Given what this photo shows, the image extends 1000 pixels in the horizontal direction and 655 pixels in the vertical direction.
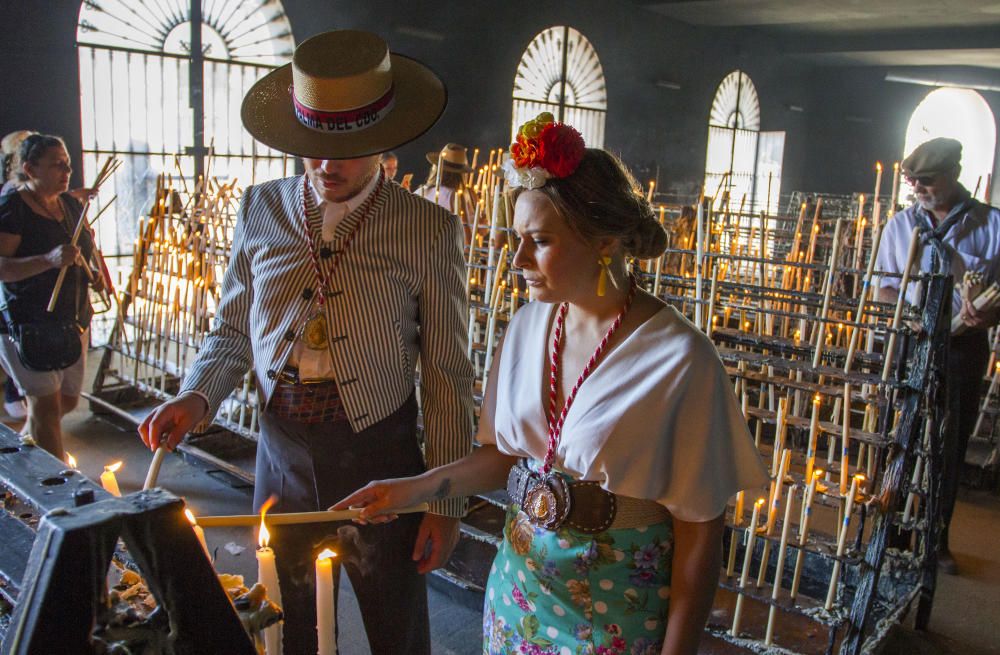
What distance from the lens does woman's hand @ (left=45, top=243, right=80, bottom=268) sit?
10.3 feet

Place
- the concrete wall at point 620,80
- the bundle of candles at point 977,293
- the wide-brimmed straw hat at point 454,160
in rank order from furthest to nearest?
the concrete wall at point 620,80 < the wide-brimmed straw hat at point 454,160 < the bundle of candles at point 977,293

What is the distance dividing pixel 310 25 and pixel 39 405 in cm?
547

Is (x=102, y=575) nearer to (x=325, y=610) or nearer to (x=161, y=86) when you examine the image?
(x=325, y=610)

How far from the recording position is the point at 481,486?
147 cm

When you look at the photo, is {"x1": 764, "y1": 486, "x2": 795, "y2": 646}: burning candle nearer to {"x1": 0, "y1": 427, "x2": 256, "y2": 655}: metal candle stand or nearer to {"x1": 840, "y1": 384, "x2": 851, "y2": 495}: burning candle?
{"x1": 840, "y1": 384, "x2": 851, "y2": 495}: burning candle

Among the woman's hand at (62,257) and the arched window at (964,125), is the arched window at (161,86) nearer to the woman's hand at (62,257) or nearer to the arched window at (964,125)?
the woman's hand at (62,257)

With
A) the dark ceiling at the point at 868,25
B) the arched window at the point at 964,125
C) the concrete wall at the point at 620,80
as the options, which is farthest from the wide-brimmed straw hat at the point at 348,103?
the arched window at the point at 964,125

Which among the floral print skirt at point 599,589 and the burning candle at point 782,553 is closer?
the floral print skirt at point 599,589

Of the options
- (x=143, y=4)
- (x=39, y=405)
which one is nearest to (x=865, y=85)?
(x=143, y=4)

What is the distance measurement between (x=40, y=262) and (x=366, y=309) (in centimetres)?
220

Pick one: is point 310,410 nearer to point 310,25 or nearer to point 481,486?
point 481,486

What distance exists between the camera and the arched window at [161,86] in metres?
6.48

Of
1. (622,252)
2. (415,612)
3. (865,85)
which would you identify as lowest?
(415,612)

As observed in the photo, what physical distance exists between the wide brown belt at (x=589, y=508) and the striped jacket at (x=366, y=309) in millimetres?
400
